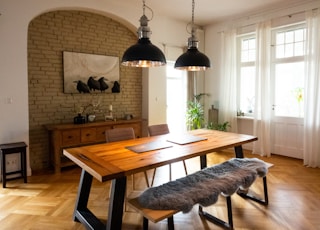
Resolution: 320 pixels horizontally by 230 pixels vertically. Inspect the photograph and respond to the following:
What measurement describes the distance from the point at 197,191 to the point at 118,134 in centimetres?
146

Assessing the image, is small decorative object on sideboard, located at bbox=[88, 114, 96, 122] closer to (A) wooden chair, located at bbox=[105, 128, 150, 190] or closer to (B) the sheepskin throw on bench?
(A) wooden chair, located at bbox=[105, 128, 150, 190]

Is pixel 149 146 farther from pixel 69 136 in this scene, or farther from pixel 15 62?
pixel 15 62

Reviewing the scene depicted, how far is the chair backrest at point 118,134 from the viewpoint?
3.02 meters

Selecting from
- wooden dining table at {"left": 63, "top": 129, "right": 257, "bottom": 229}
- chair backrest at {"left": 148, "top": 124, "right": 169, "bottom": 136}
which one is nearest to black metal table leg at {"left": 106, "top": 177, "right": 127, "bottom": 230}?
wooden dining table at {"left": 63, "top": 129, "right": 257, "bottom": 229}

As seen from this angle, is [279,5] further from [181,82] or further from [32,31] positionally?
[32,31]

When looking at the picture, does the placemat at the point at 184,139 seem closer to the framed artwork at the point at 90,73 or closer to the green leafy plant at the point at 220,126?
the framed artwork at the point at 90,73

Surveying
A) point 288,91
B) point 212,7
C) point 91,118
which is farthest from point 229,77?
point 91,118

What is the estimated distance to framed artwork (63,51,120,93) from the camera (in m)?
4.26

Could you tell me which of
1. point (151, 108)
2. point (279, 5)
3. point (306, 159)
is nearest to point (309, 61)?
point (279, 5)

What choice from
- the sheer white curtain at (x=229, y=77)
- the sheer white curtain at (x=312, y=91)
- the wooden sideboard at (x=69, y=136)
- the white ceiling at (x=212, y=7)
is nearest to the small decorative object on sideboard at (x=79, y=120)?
the wooden sideboard at (x=69, y=136)

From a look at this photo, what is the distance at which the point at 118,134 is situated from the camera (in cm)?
311

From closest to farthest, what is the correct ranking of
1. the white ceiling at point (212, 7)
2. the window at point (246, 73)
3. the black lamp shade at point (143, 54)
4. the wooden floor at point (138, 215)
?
the black lamp shade at point (143, 54) → the wooden floor at point (138, 215) → the white ceiling at point (212, 7) → the window at point (246, 73)

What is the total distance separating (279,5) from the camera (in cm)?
457

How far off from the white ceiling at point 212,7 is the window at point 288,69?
563 mm
